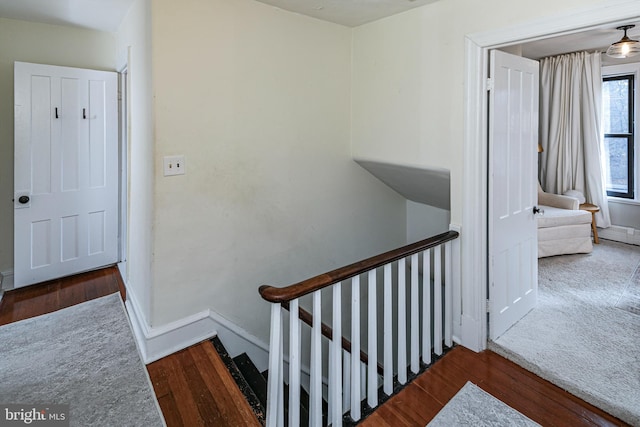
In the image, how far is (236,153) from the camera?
2273 millimetres

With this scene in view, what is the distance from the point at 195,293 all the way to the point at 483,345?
6.20ft

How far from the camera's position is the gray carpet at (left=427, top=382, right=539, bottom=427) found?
172 centimetres

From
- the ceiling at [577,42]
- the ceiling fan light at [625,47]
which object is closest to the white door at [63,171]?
the ceiling at [577,42]

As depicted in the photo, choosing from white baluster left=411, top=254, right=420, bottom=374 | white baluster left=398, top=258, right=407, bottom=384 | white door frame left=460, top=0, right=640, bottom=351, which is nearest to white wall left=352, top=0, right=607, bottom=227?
white door frame left=460, top=0, right=640, bottom=351

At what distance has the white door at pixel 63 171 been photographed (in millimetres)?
2889

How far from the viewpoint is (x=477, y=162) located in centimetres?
214

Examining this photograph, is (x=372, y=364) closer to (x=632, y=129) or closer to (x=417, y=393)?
(x=417, y=393)

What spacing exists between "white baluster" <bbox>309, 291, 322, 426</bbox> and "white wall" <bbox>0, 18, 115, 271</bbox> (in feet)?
9.89

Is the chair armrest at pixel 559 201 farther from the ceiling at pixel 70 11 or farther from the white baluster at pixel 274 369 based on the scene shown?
the ceiling at pixel 70 11

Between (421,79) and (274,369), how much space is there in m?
2.00

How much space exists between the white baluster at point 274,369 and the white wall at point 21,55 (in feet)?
9.58

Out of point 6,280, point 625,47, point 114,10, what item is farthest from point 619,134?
point 6,280

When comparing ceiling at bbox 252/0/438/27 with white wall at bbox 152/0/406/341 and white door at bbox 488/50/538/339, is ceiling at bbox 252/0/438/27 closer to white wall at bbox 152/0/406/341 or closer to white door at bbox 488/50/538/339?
white wall at bbox 152/0/406/341

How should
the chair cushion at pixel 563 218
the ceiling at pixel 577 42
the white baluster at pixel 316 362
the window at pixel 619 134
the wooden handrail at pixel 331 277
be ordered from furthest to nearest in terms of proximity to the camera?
the window at pixel 619 134 → the chair cushion at pixel 563 218 → the ceiling at pixel 577 42 → the white baluster at pixel 316 362 → the wooden handrail at pixel 331 277
